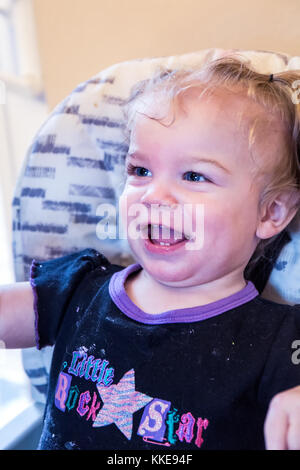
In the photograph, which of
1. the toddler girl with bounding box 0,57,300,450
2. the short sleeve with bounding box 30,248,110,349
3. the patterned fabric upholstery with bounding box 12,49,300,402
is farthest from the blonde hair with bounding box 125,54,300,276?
the short sleeve with bounding box 30,248,110,349

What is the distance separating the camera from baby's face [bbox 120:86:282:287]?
551 mm

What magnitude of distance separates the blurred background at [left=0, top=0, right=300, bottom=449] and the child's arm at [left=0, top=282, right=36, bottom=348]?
0.16m

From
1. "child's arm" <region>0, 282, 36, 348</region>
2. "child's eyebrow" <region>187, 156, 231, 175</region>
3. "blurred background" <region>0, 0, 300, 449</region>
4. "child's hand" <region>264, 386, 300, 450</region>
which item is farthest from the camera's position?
"blurred background" <region>0, 0, 300, 449</region>

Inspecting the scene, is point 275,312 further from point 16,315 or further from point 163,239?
point 16,315

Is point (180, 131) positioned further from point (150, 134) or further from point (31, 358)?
point (31, 358)

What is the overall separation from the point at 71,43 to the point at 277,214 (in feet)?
2.20

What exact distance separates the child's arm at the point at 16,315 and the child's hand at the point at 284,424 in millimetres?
362

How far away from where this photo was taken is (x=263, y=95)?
58cm

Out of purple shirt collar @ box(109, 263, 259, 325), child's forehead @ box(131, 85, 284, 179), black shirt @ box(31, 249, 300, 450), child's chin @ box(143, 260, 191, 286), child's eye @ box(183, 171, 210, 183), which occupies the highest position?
child's forehead @ box(131, 85, 284, 179)

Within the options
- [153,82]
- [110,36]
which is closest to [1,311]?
[153,82]

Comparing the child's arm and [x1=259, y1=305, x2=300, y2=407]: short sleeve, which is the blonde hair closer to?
[x1=259, y1=305, x2=300, y2=407]: short sleeve

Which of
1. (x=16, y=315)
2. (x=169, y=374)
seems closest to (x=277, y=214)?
(x=169, y=374)

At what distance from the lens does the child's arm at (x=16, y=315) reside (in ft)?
2.16

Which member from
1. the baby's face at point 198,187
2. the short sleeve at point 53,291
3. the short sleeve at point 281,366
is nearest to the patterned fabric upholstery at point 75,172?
the short sleeve at point 53,291
